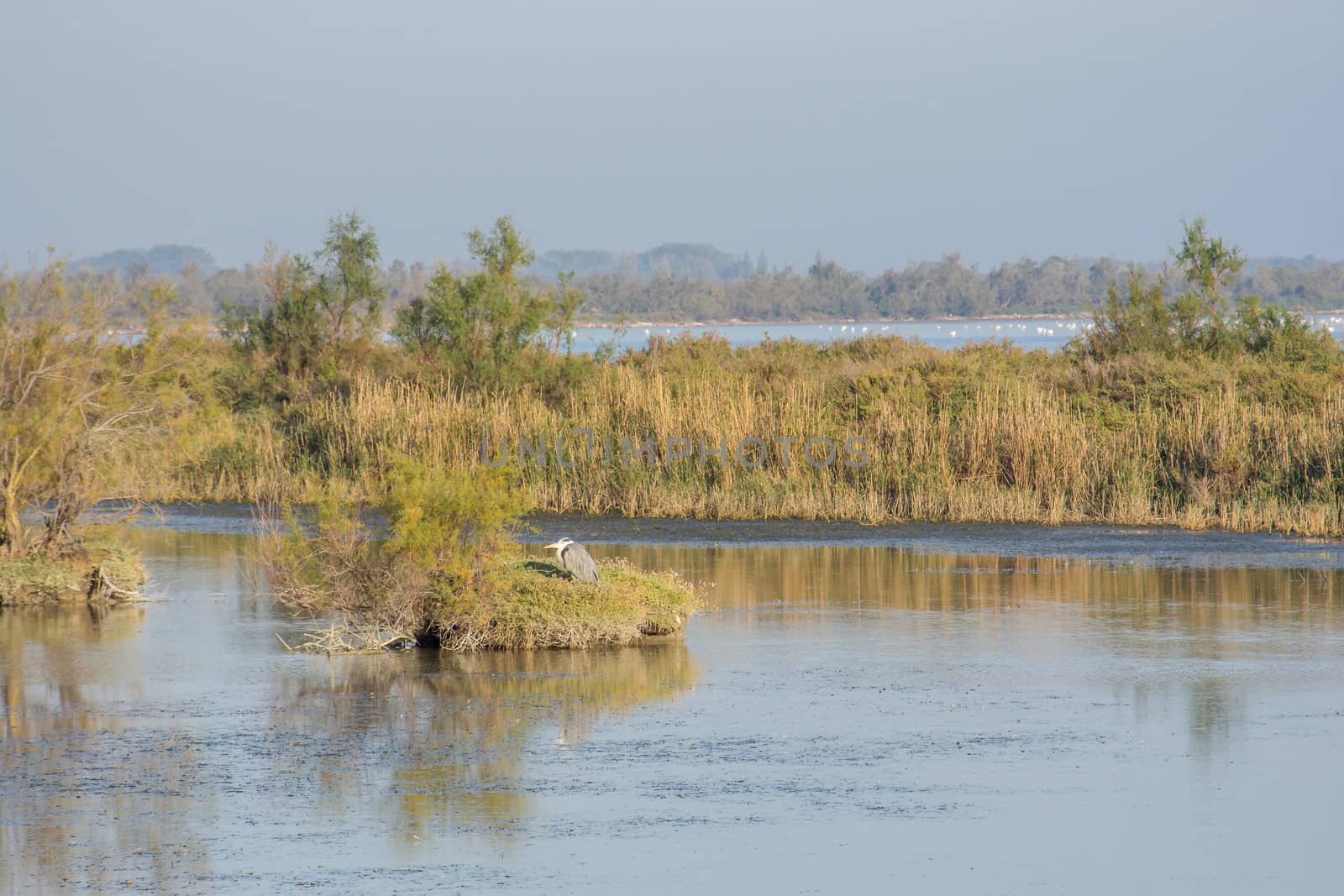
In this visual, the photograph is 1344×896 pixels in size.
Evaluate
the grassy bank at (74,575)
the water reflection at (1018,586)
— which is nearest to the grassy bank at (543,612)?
the water reflection at (1018,586)

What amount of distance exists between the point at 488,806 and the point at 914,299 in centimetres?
12802

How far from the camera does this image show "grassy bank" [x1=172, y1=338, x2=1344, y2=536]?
2298cm

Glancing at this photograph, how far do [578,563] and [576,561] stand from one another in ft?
0.07

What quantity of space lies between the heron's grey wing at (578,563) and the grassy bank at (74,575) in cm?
535

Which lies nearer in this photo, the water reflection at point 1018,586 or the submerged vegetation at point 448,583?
the submerged vegetation at point 448,583

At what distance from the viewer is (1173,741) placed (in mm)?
10398

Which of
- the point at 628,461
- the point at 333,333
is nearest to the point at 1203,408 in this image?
the point at 628,461

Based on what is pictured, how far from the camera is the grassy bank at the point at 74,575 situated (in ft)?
51.7

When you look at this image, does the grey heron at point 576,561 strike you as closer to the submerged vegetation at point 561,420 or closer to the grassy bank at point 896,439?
the submerged vegetation at point 561,420

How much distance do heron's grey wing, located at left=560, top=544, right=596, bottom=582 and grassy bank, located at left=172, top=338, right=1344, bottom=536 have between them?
9.27 meters

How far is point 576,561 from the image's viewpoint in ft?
44.2

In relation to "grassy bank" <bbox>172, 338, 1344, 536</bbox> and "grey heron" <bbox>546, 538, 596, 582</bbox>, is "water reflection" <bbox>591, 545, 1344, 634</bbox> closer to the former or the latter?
"grey heron" <bbox>546, 538, 596, 582</bbox>

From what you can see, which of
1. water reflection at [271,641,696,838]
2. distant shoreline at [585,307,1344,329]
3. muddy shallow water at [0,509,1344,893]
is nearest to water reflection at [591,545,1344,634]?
muddy shallow water at [0,509,1344,893]

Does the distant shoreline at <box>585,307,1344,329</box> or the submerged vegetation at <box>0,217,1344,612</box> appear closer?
the submerged vegetation at <box>0,217,1344,612</box>
